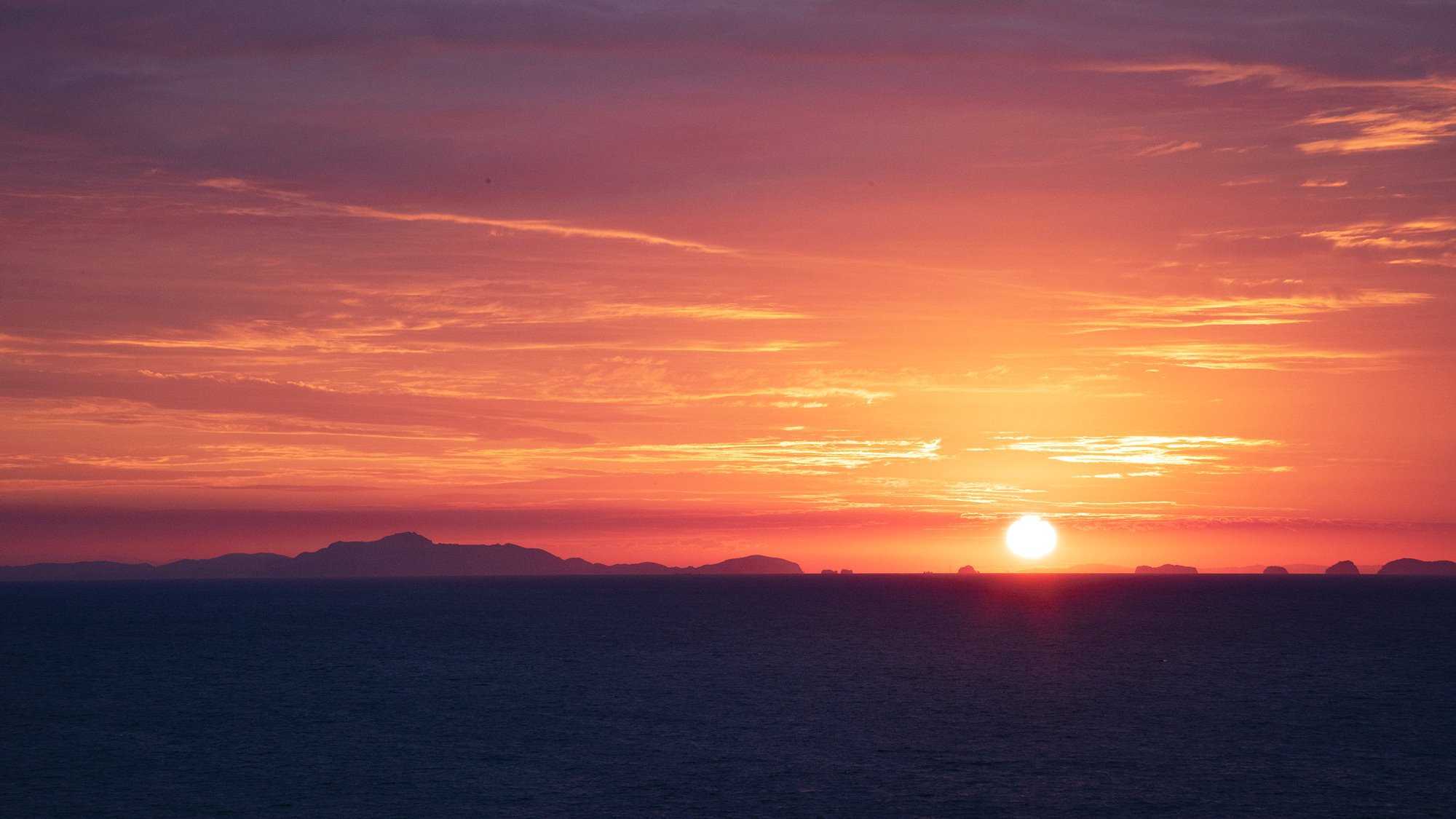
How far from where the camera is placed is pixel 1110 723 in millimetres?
75562

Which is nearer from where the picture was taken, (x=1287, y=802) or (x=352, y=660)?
(x=1287, y=802)

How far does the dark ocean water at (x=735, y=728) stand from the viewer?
54.6m

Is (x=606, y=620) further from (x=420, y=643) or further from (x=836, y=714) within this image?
(x=836, y=714)

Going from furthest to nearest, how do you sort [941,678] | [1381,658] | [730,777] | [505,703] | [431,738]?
[1381,658] < [941,678] < [505,703] < [431,738] < [730,777]


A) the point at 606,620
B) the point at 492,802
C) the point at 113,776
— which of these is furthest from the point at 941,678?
the point at 606,620

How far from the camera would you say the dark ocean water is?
179ft

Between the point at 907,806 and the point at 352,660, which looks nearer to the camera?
the point at 907,806

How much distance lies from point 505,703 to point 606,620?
326 feet

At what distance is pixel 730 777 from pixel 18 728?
167 feet

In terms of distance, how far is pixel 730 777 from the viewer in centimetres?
5884

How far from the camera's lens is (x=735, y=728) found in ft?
244

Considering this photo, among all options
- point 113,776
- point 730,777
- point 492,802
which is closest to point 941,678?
point 730,777

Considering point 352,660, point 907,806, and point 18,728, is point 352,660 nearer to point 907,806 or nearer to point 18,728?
point 18,728

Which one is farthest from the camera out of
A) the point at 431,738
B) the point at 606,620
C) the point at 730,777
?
the point at 606,620
